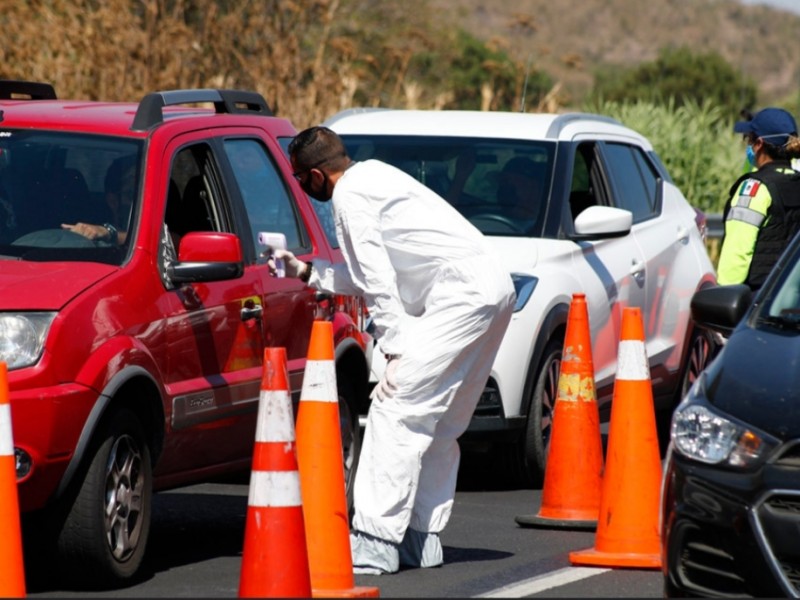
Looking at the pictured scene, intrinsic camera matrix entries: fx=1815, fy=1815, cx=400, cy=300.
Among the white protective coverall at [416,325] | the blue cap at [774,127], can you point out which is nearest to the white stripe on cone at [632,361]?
the white protective coverall at [416,325]

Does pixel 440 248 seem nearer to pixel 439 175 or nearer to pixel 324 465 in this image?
pixel 324 465

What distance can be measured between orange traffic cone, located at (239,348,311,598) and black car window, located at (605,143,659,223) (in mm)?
5821

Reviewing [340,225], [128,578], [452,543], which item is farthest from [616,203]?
[128,578]

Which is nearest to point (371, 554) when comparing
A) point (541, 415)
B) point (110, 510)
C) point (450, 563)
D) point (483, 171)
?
point (450, 563)

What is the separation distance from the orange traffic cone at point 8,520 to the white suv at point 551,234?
373cm

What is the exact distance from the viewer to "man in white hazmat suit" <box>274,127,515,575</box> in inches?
257

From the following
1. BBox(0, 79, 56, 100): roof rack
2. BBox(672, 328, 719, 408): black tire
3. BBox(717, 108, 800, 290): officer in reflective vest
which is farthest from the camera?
BBox(672, 328, 719, 408): black tire

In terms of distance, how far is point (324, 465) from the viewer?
20.4ft

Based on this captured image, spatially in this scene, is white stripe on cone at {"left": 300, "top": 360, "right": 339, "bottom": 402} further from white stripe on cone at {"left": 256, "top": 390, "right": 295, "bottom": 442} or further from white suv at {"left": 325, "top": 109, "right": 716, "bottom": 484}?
white suv at {"left": 325, "top": 109, "right": 716, "bottom": 484}

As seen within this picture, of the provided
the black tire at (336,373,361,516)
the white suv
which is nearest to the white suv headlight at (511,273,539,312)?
the white suv

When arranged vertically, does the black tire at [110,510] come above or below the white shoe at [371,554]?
above

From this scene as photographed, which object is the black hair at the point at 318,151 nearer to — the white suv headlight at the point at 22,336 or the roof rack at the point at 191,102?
the roof rack at the point at 191,102

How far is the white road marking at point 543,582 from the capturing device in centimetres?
630

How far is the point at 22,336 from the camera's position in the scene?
617cm
